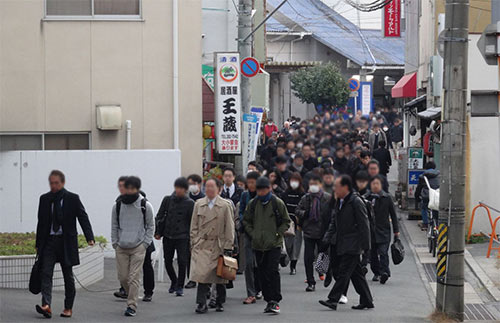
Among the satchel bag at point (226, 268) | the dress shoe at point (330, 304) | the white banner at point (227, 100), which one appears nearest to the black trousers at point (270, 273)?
the satchel bag at point (226, 268)

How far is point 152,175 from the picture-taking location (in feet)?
50.1

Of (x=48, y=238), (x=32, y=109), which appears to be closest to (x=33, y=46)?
(x=32, y=109)

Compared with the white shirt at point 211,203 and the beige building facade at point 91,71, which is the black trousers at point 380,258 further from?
the beige building facade at point 91,71

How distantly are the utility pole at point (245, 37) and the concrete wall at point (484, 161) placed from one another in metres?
4.78

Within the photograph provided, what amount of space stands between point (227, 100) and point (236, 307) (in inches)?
286

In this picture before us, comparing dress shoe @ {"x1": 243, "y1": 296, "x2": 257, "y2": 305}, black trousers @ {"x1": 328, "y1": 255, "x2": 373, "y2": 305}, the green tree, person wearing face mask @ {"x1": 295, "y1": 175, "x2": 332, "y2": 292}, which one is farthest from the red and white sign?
black trousers @ {"x1": 328, "y1": 255, "x2": 373, "y2": 305}

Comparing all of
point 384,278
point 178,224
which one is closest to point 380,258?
point 384,278

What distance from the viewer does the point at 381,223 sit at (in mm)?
12719

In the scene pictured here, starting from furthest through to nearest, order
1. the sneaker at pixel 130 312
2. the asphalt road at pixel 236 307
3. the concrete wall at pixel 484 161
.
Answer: the concrete wall at pixel 484 161, the sneaker at pixel 130 312, the asphalt road at pixel 236 307

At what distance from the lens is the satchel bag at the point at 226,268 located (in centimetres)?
1016

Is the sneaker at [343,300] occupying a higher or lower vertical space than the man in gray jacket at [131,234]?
lower

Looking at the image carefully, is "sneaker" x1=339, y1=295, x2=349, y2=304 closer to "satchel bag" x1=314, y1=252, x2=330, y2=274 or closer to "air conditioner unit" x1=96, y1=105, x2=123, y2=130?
"satchel bag" x1=314, y1=252, x2=330, y2=274

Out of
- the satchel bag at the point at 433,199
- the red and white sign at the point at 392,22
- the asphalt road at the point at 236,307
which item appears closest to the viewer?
the asphalt road at the point at 236,307

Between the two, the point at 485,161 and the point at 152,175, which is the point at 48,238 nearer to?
the point at 152,175
